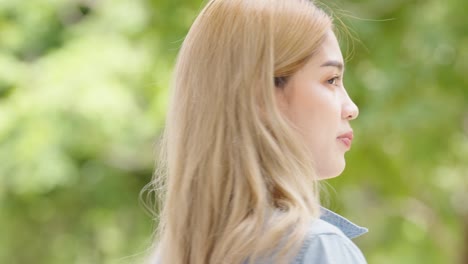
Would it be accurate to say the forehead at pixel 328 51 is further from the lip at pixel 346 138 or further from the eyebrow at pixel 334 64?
the lip at pixel 346 138

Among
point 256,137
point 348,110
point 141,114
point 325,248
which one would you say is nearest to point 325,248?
point 325,248

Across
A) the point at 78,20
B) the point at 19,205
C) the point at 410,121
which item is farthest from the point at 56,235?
the point at 410,121

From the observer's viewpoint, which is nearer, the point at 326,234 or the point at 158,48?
the point at 326,234

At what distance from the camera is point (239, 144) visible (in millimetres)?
1812

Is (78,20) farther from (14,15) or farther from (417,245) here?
(417,245)

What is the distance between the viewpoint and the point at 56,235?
7156 millimetres

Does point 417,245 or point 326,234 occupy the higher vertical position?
point 326,234

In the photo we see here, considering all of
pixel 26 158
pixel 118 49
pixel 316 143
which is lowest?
pixel 26 158

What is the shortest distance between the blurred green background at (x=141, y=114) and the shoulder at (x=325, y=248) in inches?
127

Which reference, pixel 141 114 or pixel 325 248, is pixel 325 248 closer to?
pixel 325 248

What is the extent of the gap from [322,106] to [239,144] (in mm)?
184

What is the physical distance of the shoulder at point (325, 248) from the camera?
1686 mm

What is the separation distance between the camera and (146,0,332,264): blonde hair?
1.74 m

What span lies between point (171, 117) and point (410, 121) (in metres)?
3.53
